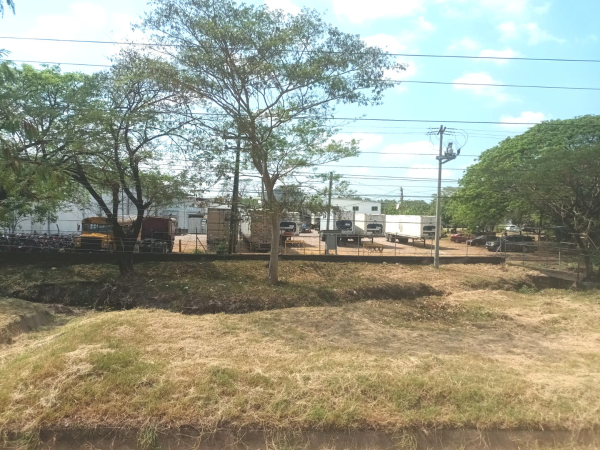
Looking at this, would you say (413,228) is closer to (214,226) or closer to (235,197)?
(214,226)

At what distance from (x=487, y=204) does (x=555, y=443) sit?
1370 inches

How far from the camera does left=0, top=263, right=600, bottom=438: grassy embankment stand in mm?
4273

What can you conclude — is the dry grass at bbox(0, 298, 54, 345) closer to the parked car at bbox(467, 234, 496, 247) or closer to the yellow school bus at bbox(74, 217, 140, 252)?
the yellow school bus at bbox(74, 217, 140, 252)

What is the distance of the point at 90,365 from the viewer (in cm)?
486

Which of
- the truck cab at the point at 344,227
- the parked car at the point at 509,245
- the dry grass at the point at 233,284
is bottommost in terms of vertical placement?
the dry grass at the point at 233,284

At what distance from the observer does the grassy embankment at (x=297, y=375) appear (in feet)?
14.0

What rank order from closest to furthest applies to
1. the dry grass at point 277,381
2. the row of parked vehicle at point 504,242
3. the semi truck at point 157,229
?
the dry grass at point 277,381 < the semi truck at point 157,229 < the row of parked vehicle at point 504,242

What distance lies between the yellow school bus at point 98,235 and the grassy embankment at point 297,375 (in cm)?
1085

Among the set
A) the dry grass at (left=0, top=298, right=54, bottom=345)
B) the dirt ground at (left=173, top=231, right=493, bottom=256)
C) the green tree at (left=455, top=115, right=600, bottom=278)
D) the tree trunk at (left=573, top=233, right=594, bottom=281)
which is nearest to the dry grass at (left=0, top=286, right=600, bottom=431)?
the dry grass at (left=0, top=298, right=54, bottom=345)

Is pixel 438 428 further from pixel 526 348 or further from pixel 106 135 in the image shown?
pixel 106 135

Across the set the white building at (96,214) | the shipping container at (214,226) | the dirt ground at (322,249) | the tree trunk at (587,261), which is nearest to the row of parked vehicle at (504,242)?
the dirt ground at (322,249)

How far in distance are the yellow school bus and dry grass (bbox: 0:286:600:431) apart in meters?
11.6

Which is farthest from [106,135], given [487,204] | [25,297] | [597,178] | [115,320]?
[487,204]

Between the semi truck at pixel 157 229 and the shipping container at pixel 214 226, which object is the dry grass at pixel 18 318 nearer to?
the semi truck at pixel 157 229
